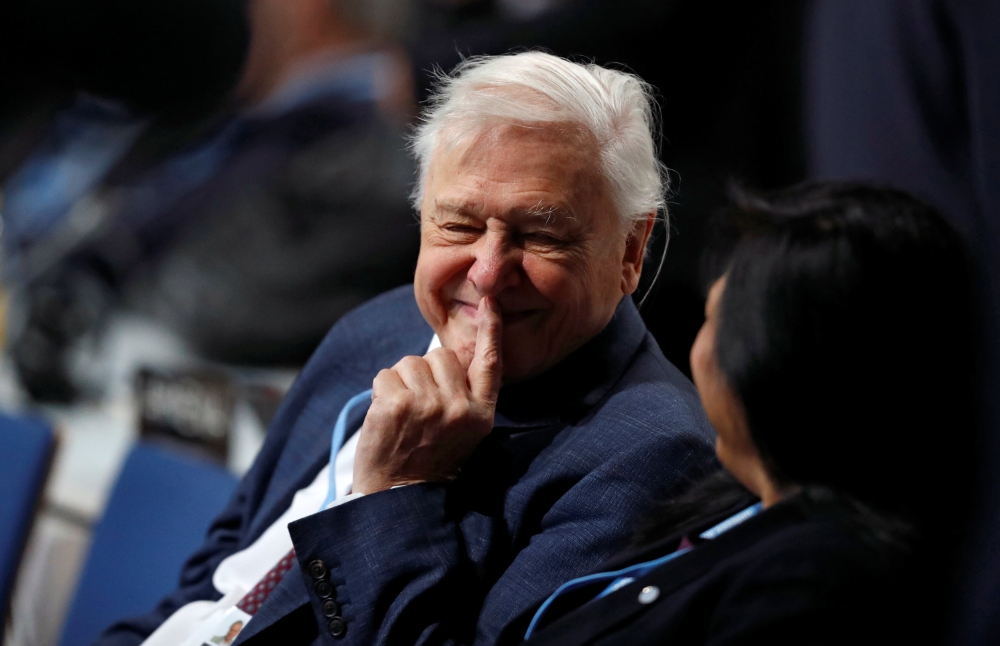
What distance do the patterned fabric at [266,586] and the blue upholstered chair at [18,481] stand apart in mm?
1198

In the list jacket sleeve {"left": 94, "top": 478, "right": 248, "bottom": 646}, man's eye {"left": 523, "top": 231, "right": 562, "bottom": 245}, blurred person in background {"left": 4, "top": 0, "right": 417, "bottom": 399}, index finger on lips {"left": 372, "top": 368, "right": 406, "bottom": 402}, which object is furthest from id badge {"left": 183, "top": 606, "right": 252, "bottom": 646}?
blurred person in background {"left": 4, "top": 0, "right": 417, "bottom": 399}

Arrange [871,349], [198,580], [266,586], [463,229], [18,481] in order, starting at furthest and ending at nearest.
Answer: [18,481] < [198,580] < [266,586] < [463,229] < [871,349]

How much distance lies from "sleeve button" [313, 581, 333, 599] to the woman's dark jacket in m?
0.37

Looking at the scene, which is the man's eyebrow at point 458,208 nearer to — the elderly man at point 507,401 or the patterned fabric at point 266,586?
the elderly man at point 507,401

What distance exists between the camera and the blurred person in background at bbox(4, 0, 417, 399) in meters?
2.35

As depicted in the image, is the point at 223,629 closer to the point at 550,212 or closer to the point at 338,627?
the point at 338,627

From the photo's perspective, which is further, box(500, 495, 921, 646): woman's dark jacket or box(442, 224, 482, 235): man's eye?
box(442, 224, 482, 235): man's eye

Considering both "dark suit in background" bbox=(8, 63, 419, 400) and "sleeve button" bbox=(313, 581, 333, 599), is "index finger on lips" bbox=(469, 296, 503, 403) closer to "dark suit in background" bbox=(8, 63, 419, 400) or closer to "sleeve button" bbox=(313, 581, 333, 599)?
"sleeve button" bbox=(313, 581, 333, 599)

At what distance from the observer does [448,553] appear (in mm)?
1160

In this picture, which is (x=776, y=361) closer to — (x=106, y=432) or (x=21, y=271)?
(x=106, y=432)

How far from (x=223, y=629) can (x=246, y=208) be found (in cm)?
155

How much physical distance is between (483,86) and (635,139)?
231 millimetres

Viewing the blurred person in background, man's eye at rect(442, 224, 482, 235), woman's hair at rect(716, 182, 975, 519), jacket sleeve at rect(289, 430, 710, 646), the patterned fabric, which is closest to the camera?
woman's hair at rect(716, 182, 975, 519)

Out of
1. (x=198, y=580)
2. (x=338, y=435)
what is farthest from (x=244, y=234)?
(x=338, y=435)
